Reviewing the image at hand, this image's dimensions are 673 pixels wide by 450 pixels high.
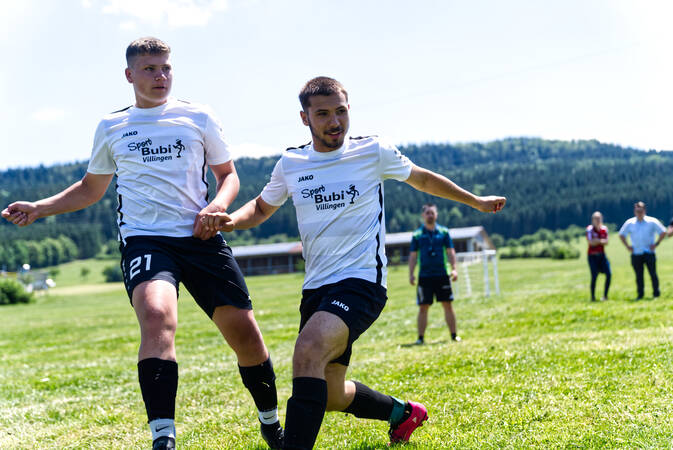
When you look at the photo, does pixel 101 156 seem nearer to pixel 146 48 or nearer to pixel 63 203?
pixel 63 203

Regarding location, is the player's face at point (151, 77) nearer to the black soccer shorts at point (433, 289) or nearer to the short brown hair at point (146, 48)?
the short brown hair at point (146, 48)

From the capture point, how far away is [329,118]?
14.4ft

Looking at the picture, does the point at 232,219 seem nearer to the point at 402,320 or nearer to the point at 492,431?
the point at 492,431

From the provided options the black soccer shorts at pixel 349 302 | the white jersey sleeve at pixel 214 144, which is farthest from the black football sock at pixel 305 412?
the white jersey sleeve at pixel 214 144

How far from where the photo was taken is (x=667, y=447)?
13.4 ft

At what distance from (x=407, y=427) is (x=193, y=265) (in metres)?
1.89

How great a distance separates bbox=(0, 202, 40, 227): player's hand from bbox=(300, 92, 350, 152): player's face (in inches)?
77.7

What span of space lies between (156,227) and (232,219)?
0.49 meters

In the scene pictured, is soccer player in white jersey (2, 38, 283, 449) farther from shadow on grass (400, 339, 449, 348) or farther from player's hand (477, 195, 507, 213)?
shadow on grass (400, 339, 449, 348)

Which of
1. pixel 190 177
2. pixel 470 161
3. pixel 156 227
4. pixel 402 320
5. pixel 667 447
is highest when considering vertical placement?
pixel 470 161

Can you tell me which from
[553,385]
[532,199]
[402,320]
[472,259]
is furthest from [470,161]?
[553,385]

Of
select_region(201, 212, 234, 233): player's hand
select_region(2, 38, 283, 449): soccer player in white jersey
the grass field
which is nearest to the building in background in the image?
the grass field

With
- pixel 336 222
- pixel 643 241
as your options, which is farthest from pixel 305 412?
pixel 643 241

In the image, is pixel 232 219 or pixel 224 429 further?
pixel 224 429
